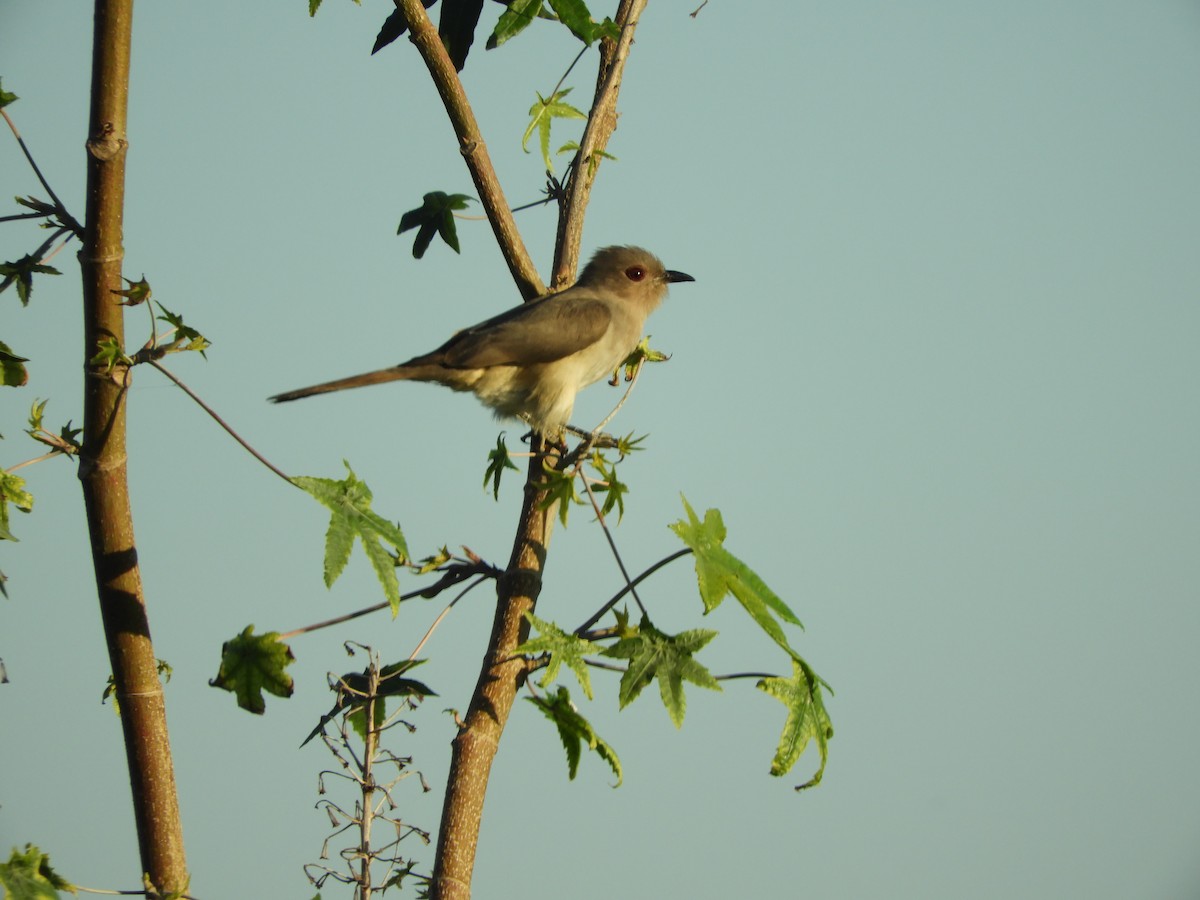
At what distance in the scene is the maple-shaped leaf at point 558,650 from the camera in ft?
8.39

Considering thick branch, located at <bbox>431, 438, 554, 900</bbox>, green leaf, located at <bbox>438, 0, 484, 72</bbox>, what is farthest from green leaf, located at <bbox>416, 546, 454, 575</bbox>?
green leaf, located at <bbox>438, 0, 484, 72</bbox>

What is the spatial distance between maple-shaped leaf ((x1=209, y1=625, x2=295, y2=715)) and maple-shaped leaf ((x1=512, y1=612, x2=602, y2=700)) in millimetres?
579

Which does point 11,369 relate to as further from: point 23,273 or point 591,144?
point 591,144

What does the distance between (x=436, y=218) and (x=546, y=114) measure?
0.60 m

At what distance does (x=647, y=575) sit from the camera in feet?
9.04

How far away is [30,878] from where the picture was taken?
8.04ft

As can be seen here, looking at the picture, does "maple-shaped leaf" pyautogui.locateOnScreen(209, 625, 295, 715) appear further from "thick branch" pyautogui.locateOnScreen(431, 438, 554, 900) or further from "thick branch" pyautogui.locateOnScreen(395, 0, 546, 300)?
"thick branch" pyautogui.locateOnScreen(395, 0, 546, 300)

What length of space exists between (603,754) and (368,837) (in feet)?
2.27

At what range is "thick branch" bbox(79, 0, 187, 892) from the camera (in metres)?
2.41

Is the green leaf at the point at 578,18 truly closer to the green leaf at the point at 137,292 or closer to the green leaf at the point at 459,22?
the green leaf at the point at 459,22

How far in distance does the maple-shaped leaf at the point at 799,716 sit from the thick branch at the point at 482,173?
1484 millimetres

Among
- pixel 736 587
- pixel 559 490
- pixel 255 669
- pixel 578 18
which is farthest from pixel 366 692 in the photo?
pixel 578 18

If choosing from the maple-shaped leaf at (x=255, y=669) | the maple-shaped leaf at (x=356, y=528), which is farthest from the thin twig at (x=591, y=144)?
the maple-shaped leaf at (x=255, y=669)

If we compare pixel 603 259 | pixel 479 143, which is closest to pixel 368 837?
pixel 479 143
